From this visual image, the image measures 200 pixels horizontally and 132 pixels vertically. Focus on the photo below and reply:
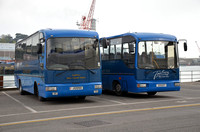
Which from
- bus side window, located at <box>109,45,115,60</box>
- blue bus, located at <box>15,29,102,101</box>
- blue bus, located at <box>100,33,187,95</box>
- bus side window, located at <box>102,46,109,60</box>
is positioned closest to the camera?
blue bus, located at <box>15,29,102,101</box>

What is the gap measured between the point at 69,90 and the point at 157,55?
4.82 m

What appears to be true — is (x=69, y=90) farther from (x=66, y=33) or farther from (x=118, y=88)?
(x=118, y=88)

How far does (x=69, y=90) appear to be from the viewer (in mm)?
14031

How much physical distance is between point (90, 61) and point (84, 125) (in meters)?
6.13

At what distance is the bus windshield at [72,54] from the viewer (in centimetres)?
1392

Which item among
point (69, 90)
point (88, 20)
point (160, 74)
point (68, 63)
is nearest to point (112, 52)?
point (160, 74)

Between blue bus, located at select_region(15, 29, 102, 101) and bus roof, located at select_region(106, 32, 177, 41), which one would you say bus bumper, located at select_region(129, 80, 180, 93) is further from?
blue bus, located at select_region(15, 29, 102, 101)

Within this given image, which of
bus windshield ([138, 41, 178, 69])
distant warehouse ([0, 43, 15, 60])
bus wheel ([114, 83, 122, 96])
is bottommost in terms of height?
bus wheel ([114, 83, 122, 96])

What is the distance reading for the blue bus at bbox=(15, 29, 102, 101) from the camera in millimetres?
13906

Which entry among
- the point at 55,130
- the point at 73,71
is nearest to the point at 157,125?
the point at 55,130

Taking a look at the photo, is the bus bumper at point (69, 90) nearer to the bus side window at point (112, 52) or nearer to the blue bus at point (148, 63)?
the blue bus at point (148, 63)

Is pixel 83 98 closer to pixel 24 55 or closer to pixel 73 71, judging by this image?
pixel 73 71

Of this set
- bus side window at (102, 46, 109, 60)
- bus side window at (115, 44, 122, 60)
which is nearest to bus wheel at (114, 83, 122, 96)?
bus side window at (115, 44, 122, 60)

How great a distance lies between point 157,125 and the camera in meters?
8.31
